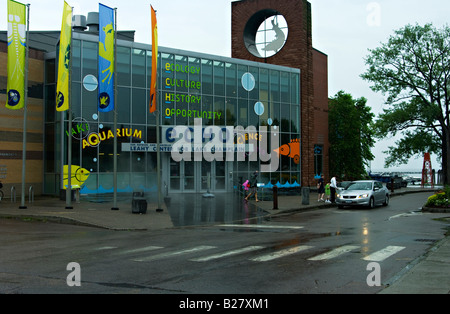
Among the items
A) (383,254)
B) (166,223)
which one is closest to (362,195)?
(166,223)

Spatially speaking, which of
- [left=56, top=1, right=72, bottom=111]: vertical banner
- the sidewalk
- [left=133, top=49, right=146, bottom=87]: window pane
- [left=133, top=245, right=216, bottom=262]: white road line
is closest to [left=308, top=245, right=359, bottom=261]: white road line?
the sidewalk

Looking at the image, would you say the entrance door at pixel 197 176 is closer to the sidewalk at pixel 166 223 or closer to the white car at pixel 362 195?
the sidewalk at pixel 166 223

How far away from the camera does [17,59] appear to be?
21.0m

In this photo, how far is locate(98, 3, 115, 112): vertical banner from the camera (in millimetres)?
20719

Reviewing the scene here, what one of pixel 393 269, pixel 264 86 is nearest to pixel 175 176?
pixel 264 86

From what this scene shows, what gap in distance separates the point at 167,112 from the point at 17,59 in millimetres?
12834

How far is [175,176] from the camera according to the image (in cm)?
3319

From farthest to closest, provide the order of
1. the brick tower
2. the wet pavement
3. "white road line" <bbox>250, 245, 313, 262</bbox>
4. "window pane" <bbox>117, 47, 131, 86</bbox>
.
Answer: the brick tower
"window pane" <bbox>117, 47, 131, 86</bbox>
the wet pavement
"white road line" <bbox>250, 245, 313, 262</bbox>

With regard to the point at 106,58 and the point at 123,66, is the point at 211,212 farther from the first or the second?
the point at 123,66

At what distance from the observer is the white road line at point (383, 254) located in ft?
31.4

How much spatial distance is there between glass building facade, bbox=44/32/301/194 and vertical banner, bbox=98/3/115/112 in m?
6.43

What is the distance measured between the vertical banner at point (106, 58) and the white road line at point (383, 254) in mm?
14809

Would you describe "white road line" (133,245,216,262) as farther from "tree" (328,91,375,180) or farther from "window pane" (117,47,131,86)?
"tree" (328,91,375,180)

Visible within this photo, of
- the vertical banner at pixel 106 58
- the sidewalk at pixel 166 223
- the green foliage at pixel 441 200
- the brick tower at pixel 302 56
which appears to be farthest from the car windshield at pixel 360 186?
the brick tower at pixel 302 56
